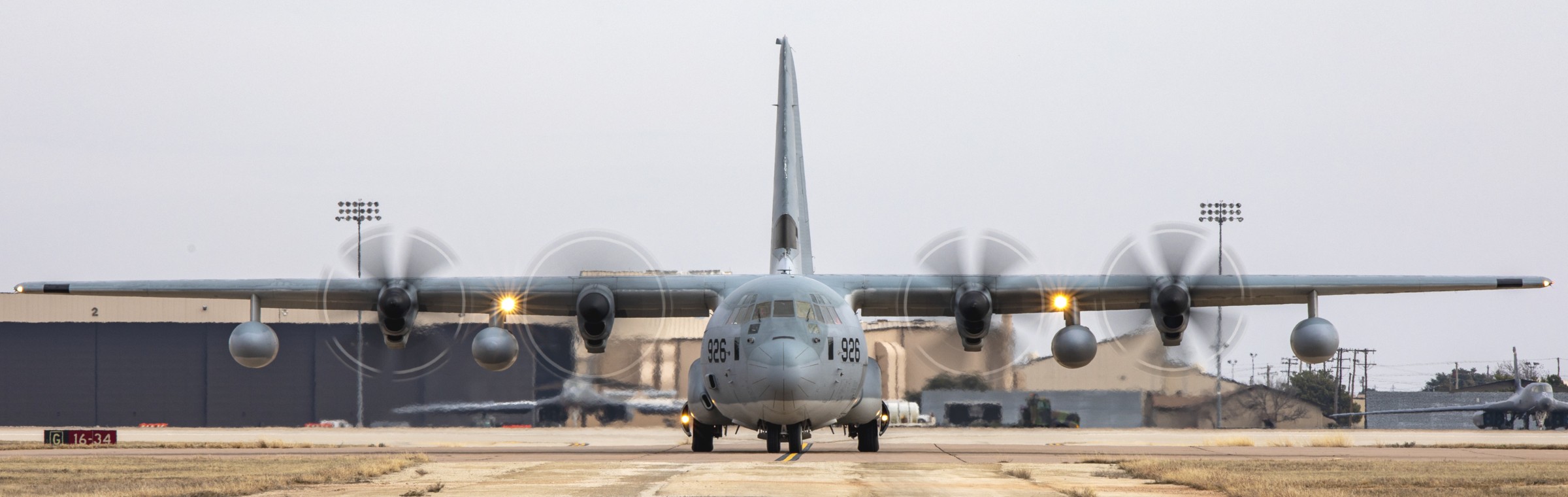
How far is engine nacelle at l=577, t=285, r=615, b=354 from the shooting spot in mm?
30500

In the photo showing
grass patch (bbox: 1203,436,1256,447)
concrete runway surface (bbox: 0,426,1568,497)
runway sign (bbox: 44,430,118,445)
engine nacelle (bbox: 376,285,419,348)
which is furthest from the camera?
grass patch (bbox: 1203,436,1256,447)

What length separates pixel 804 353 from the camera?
2552 cm

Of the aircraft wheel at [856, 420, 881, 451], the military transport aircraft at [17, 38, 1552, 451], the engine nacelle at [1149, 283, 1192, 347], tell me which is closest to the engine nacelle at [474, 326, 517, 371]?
the military transport aircraft at [17, 38, 1552, 451]

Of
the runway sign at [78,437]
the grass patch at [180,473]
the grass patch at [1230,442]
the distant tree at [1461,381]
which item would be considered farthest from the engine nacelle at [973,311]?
the distant tree at [1461,381]

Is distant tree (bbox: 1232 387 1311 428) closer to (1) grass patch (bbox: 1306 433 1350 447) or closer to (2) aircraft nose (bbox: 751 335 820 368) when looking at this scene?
(1) grass patch (bbox: 1306 433 1350 447)

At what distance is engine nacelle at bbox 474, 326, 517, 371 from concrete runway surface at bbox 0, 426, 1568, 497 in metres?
1.86

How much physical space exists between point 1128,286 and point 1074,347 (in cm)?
213

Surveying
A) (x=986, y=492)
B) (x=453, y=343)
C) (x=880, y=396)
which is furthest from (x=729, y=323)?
(x=453, y=343)

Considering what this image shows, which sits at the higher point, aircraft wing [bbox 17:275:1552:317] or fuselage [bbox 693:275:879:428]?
aircraft wing [bbox 17:275:1552:317]

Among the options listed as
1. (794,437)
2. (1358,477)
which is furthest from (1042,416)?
(1358,477)

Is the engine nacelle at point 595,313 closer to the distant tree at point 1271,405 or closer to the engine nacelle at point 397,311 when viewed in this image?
the engine nacelle at point 397,311

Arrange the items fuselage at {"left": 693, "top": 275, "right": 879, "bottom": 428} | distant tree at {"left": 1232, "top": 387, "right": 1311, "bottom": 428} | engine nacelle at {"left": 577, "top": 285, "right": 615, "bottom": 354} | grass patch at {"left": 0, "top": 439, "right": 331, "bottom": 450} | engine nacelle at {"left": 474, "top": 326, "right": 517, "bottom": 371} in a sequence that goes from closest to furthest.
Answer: fuselage at {"left": 693, "top": 275, "right": 879, "bottom": 428}
engine nacelle at {"left": 577, "top": 285, "right": 615, "bottom": 354}
engine nacelle at {"left": 474, "top": 326, "right": 517, "bottom": 371}
grass patch at {"left": 0, "top": 439, "right": 331, "bottom": 450}
distant tree at {"left": 1232, "top": 387, "right": 1311, "bottom": 428}

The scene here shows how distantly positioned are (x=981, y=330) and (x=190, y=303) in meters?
53.4

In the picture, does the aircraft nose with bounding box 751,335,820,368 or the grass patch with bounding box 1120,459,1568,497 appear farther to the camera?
the aircraft nose with bounding box 751,335,820,368
